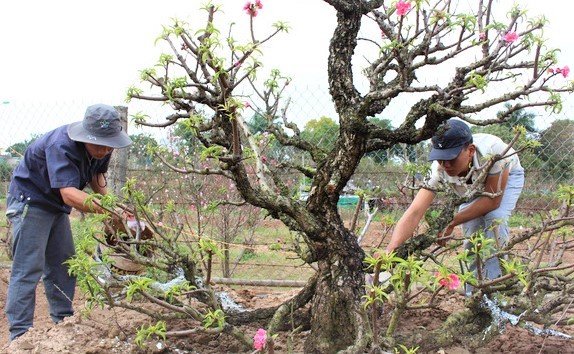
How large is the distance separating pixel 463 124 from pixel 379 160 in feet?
8.44

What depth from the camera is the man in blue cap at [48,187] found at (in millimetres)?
3159

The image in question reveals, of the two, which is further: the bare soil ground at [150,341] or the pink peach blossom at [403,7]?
the bare soil ground at [150,341]

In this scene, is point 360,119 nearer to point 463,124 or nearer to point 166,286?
point 463,124

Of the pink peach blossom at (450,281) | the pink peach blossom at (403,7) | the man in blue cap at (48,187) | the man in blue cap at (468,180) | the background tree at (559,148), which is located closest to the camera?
the pink peach blossom at (450,281)

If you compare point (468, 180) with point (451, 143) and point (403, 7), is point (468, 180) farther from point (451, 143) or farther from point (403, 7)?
point (403, 7)

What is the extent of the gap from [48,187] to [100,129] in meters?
0.53

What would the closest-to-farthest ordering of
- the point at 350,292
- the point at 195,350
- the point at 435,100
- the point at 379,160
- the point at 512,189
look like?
the point at 435,100 → the point at 350,292 → the point at 195,350 → the point at 512,189 → the point at 379,160

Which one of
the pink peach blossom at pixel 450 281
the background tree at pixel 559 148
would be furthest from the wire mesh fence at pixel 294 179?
the pink peach blossom at pixel 450 281

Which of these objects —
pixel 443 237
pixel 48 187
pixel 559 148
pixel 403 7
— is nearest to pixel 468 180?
pixel 443 237

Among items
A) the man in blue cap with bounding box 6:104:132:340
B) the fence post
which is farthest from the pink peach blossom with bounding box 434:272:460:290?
the fence post

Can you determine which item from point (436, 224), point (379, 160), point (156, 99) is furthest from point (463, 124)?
point (379, 160)

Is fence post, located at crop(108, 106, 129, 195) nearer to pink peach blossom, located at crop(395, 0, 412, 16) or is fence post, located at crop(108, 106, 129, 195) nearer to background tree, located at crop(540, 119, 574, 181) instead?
pink peach blossom, located at crop(395, 0, 412, 16)

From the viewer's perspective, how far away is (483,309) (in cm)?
254

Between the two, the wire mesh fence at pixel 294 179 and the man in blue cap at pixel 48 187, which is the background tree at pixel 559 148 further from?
the man in blue cap at pixel 48 187
